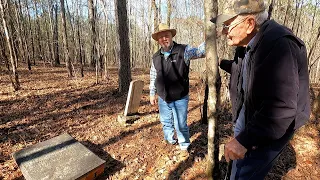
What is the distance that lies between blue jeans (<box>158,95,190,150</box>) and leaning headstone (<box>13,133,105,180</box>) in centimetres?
146

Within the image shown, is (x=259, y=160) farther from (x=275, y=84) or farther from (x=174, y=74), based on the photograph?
(x=174, y=74)

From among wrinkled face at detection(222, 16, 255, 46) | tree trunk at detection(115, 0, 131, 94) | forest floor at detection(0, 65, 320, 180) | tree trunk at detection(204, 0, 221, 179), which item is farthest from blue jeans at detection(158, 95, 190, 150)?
tree trunk at detection(115, 0, 131, 94)

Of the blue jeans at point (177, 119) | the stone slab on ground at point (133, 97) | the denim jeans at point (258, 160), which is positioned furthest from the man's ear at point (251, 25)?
the stone slab on ground at point (133, 97)

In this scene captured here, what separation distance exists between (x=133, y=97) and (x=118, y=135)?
1166 millimetres

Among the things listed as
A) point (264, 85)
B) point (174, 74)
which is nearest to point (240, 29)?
point (264, 85)

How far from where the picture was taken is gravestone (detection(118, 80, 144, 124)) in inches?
213

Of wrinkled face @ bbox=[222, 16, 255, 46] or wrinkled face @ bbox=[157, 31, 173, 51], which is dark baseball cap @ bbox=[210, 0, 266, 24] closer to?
wrinkled face @ bbox=[222, 16, 255, 46]

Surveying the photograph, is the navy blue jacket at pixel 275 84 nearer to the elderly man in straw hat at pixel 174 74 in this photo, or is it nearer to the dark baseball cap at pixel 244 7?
the dark baseball cap at pixel 244 7

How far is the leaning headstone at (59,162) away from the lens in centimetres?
321

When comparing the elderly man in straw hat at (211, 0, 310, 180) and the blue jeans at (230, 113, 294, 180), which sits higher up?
the elderly man in straw hat at (211, 0, 310, 180)

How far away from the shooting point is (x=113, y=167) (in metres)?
3.82

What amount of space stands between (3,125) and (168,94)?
→ 16.8 ft

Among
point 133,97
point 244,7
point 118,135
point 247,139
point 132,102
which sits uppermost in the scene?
point 244,7

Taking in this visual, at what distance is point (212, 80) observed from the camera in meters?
2.52
